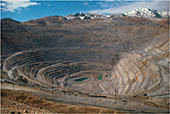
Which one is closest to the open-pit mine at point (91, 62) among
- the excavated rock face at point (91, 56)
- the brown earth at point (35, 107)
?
the excavated rock face at point (91, 56)

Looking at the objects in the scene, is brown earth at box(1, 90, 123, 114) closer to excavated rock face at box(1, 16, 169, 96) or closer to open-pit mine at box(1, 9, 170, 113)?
open-pit mine at box(1, 9, 170, 113)

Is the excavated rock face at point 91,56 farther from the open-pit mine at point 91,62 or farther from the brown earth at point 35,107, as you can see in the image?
the brown earth at point 35,107

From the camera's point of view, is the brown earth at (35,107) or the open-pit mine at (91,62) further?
the open-pit mine at (91,62)

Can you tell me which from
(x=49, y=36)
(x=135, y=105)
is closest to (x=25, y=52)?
(x=49, y=36)

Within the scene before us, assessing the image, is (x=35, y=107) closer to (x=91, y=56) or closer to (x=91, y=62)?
(x=91, y=62)

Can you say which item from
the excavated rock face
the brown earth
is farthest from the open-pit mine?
the brown earth

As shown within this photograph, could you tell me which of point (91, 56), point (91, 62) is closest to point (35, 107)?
point (91, 62)

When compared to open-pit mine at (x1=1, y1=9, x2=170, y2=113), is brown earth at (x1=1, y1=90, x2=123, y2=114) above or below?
below

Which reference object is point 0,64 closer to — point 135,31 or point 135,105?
point 135,105
